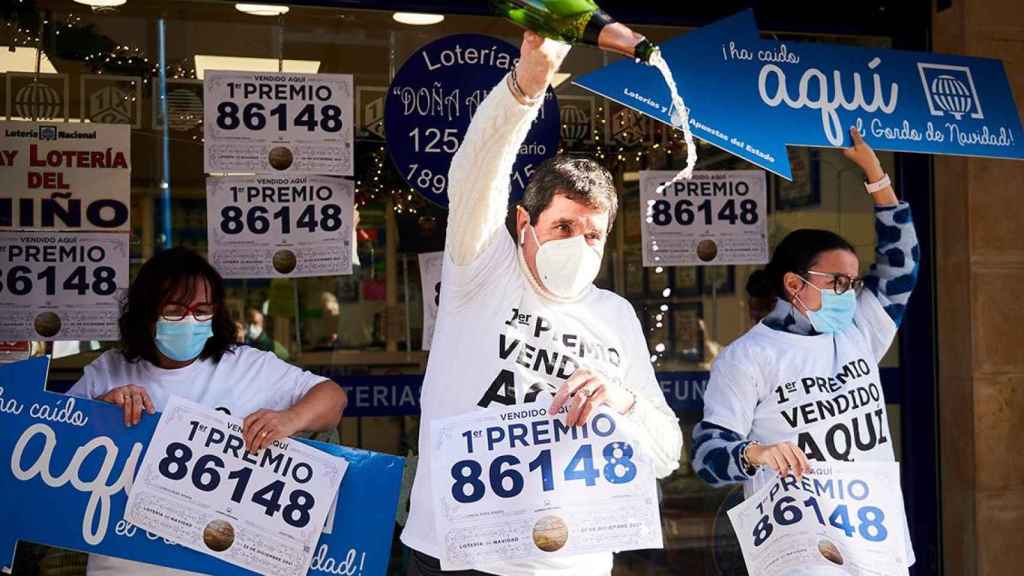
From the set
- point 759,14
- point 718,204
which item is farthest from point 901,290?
point 759,14

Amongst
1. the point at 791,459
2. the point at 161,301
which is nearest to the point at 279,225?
the point at 161,301

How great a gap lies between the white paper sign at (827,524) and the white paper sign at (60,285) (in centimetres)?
267

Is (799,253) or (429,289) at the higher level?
(799,253)

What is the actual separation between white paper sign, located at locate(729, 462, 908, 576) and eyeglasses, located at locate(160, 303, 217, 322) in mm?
1742

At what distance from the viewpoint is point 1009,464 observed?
5219 mm

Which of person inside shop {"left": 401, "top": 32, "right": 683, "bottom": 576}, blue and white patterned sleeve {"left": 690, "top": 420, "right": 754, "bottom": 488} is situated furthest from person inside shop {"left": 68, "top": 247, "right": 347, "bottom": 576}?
blue and white patterned sleeve {"left": 690, "top": 420, "right": 754, "bottom": 488}

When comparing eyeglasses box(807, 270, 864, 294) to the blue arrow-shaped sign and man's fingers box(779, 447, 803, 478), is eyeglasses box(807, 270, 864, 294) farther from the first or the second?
man's fingers box(779, 447, 803, 478)

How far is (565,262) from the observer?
127 inches

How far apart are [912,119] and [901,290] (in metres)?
0.65

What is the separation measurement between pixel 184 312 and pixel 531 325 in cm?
111

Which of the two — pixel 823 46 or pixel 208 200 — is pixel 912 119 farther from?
pixel 208 200

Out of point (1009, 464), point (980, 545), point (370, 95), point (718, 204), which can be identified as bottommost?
point (980, 545)

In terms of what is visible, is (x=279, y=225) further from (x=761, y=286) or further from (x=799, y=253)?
(x=799, y=253)

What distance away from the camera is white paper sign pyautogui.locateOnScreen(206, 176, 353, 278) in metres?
5.02
